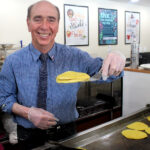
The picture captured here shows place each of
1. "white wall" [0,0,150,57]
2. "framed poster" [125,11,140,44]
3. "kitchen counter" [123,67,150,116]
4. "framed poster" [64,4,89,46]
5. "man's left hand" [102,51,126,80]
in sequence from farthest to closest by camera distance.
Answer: "framed poster" [125,11,140,44] < "framed poster" [64,4,89,46] < "white wall" [0,0,150,57] < "kitchen counter" [123,67,150,116] < "man's left hand" [102,51,126,80]

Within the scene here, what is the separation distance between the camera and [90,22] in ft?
13.1

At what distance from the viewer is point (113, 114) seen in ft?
10.9

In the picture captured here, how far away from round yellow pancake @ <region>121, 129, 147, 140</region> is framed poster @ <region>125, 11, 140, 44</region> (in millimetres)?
3611

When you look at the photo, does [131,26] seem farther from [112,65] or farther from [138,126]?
[112,65]

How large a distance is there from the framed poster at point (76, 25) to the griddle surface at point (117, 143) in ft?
8.59

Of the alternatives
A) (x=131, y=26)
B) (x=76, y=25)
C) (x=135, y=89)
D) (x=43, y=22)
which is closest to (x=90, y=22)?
(x=76, y=25)

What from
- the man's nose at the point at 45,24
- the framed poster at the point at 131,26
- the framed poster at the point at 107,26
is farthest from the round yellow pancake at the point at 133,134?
the framed poster at the point at 131,26

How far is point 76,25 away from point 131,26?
1.61 meters

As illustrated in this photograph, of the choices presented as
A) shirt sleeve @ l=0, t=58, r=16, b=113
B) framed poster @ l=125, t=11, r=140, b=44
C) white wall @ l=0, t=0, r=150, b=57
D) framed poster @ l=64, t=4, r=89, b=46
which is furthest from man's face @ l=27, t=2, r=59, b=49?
framed poster @ l=125, t=11, r=140, b=44

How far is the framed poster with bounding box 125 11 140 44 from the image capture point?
15.2ft

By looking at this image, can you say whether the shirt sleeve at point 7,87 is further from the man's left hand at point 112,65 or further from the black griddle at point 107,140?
the man's left hand at point 112,65

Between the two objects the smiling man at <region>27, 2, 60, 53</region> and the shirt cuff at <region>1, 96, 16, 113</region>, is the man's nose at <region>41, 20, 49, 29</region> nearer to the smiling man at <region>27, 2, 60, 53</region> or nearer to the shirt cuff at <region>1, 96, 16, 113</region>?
the smiling man at <region>27, 2, 60, 53</region>

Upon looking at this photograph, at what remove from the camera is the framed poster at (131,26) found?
463 centimetres

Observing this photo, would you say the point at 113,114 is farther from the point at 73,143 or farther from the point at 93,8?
the point at 73,143
